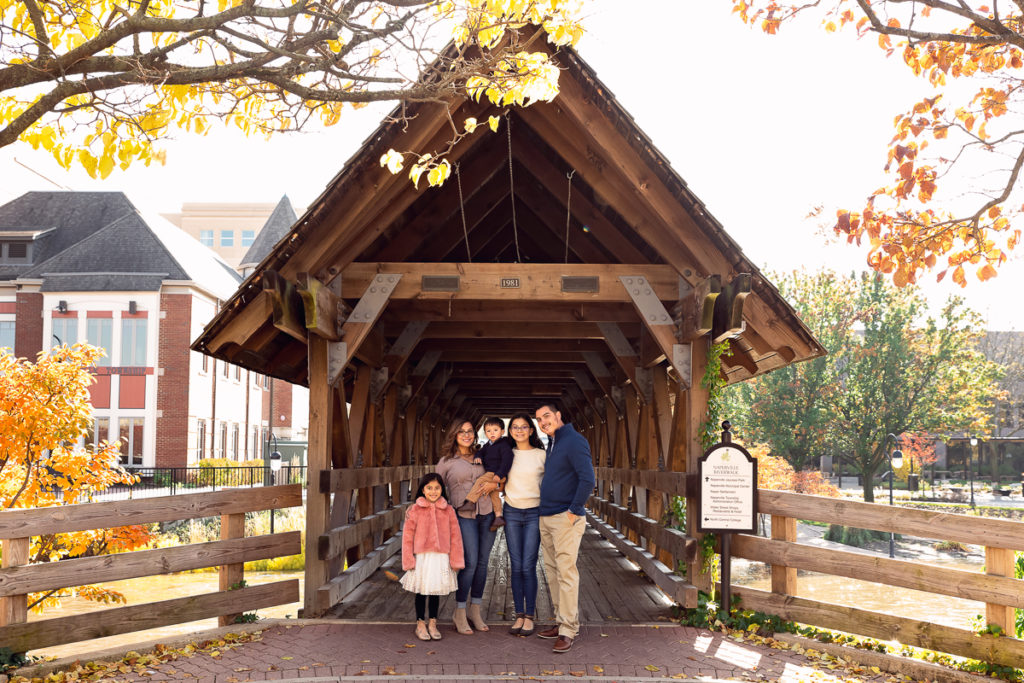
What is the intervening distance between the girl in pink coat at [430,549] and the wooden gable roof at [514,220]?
1919 mm

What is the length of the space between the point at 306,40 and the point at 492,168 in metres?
3.89

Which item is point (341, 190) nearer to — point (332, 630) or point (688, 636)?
point (332, 630)

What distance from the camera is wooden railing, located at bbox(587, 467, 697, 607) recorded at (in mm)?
7969

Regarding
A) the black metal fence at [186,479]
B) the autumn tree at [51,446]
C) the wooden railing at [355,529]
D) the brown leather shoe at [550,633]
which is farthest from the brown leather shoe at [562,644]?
the black metal fence at [186,479]

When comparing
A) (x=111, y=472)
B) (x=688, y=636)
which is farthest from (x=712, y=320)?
(x=111, y=472)

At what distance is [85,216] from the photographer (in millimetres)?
36312

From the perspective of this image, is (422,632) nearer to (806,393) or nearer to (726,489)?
(726,489)

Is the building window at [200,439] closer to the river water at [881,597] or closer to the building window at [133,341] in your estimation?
the building window at [133,341]

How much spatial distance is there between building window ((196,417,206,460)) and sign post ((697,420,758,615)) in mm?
28354

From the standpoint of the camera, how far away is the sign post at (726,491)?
769cm

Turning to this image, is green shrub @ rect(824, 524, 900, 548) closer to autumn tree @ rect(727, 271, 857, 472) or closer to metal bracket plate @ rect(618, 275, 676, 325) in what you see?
autumn tree @ rect(727, 271, 857, 472)

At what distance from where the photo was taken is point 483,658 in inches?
253

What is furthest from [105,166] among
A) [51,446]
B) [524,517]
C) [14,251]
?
[14,251]

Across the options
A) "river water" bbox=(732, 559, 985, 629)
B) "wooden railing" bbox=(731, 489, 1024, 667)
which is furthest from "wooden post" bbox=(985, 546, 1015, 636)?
"river water" bbox=(732, 559, 985, 629)
